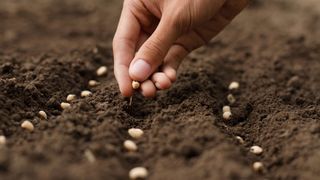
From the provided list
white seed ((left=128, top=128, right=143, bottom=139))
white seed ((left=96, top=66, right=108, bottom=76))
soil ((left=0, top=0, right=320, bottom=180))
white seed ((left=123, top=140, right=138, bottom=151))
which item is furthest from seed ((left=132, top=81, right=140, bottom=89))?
white seed ((left=96, top=66, right=108, bottom=76))

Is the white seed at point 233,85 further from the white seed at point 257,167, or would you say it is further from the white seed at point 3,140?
the white seed at point 3,140

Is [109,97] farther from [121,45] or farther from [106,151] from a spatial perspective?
[106,151]

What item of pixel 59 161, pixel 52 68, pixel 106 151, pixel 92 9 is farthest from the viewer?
pixel 92 9

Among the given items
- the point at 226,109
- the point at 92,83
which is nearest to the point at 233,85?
the point at 226,109

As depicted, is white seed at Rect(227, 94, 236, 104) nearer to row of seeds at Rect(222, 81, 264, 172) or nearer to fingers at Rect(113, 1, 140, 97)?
row of seeds at Rect(222, 81, 264, 172)

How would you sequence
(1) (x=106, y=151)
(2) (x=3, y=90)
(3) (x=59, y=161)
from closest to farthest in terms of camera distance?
(3) (x=59, y=161)
(1) (x=106, y=151)
(2) (x=3, y=90)

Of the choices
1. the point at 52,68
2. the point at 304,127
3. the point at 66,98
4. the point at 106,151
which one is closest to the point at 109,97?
the point at 66,98
